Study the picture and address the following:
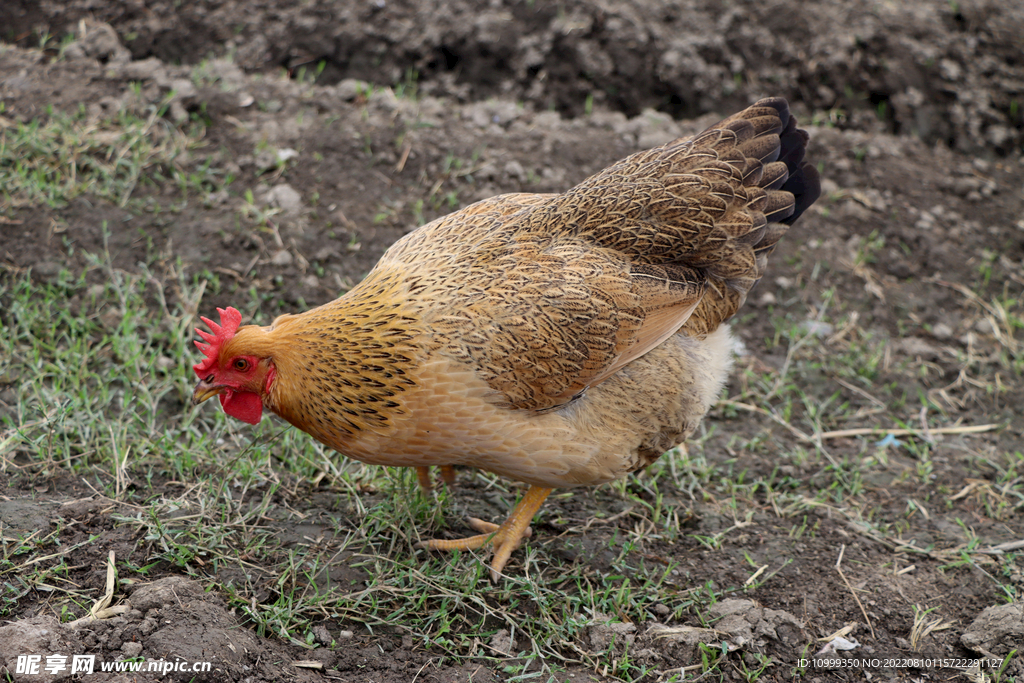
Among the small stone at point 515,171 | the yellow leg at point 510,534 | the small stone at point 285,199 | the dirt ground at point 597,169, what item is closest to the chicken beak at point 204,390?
the dirt ground at point 597,169

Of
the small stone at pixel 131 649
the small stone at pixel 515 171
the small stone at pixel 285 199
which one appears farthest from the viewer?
the small stone at pixel 515 171

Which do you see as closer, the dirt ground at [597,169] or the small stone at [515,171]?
the dirt ground at [597,169]

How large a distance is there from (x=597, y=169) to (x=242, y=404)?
2815 mm

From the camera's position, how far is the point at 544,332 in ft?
8.81

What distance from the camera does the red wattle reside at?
276 cm

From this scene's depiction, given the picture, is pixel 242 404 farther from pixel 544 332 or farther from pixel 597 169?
pixel 597 169

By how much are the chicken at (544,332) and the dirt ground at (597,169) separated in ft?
1.96

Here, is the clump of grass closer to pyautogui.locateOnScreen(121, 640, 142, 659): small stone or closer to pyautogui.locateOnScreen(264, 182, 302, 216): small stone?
pyautogui.locateOnScreen(264, 182, 302, 216): small stone

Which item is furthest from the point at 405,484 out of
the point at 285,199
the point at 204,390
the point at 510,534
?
the point at 285,199

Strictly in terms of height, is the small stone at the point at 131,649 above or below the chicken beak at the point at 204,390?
below

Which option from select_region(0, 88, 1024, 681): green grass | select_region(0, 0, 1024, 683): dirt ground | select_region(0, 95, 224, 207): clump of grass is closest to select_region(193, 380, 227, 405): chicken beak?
select_region(0, 88, 1024, 681): green grass

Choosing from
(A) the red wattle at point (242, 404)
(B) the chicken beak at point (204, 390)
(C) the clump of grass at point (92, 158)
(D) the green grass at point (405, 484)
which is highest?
(C) the clump of grass at point (92, 158)

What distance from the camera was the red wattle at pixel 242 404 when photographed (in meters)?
2.76

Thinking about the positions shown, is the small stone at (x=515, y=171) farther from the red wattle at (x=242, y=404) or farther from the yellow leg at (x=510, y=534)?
the red wattle at (x=242, y=404)
